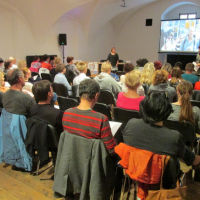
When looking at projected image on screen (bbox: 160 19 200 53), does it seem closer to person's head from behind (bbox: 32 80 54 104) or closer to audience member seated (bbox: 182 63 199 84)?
audience member seated (bbox: 182 63 199 84)

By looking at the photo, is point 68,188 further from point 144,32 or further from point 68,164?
point 144,32

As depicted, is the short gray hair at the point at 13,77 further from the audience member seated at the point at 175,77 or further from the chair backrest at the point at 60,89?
the audience member seated at the point at 175,77

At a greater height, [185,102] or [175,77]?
[175,77]

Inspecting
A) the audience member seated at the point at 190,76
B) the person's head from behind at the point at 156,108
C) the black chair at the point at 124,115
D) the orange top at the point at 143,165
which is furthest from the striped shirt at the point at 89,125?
the audience member seated at the point at 190,76

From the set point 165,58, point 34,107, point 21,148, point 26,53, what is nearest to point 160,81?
point 34,107

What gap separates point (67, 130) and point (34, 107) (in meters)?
0.64

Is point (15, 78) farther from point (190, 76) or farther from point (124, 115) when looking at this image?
point (190, 76)

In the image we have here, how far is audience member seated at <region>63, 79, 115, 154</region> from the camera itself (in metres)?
1.64

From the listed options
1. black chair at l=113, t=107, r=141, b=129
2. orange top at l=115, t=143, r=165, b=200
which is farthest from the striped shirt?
black chair at l=113, t=107, r=141, b=129

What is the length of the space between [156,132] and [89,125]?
1.75ft

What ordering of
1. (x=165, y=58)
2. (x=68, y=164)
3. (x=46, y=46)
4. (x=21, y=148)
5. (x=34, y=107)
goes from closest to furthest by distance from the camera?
1. (x=68, y=164)
2. (x=34, y=107)
3. (x=21, y=148)
4. (x=46, y=46)
5. (x=165, y=58)

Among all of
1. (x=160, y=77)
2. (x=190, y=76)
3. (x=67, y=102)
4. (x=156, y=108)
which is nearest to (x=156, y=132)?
(x=156, y=108)

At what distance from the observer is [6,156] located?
2471 mm

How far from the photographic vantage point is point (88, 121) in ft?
5.40
